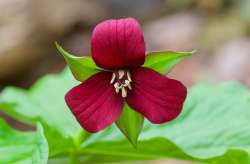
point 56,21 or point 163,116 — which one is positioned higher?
point 163,116

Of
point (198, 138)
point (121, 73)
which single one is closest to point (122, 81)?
point (121, 73)

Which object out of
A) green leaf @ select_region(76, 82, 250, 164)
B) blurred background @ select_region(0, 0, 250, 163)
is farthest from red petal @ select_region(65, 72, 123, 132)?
blurred background @ select_region(0, 0, 250, 163)

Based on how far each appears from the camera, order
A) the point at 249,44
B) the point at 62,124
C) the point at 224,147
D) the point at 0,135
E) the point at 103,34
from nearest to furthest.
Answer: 1. the point at 103,34
2. the point at 0,135
3. the point at 224,147
4. the point at 62,124
5. the point at 249,44

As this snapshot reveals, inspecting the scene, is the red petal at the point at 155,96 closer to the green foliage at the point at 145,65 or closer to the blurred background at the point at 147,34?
the green foliage at the point at 145,65

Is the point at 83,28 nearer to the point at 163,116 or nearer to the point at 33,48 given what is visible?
the point at 33,48

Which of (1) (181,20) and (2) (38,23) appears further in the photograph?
(1) (181,20)

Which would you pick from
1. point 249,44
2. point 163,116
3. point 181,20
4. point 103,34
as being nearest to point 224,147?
point 163,116

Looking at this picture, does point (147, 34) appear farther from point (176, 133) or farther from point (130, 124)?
point (130, 124)
